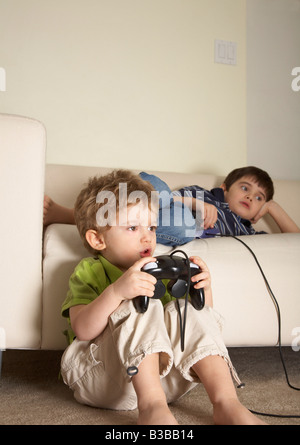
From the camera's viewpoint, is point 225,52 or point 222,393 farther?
point 225,52

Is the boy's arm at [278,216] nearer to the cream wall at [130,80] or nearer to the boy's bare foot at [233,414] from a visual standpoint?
the cream wall at [130,80]

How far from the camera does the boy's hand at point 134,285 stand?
0.89m

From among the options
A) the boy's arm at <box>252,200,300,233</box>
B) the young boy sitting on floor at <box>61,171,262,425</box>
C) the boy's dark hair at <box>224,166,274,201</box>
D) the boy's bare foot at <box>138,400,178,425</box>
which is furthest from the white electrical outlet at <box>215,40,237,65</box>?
the boy's bare foot at <box>138,400,178,425</box>

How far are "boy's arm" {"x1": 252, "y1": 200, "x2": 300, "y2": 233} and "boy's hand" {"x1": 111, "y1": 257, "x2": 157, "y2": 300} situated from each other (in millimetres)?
1013

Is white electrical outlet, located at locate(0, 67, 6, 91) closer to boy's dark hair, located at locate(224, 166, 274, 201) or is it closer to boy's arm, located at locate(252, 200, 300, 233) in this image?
boy's dark hair, located at locate(224, 166, 274, 201)

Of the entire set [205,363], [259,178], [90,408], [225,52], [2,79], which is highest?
[225,52]

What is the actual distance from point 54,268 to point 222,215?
695mm

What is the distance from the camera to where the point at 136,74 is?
210cm

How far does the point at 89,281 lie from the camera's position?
103 cm

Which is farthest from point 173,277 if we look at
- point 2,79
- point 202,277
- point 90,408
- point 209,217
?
point 2,79

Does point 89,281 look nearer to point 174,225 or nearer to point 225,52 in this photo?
point 174,225

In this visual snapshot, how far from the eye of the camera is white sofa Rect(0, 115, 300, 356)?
111 centimetres

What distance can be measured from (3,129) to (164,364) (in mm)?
628
